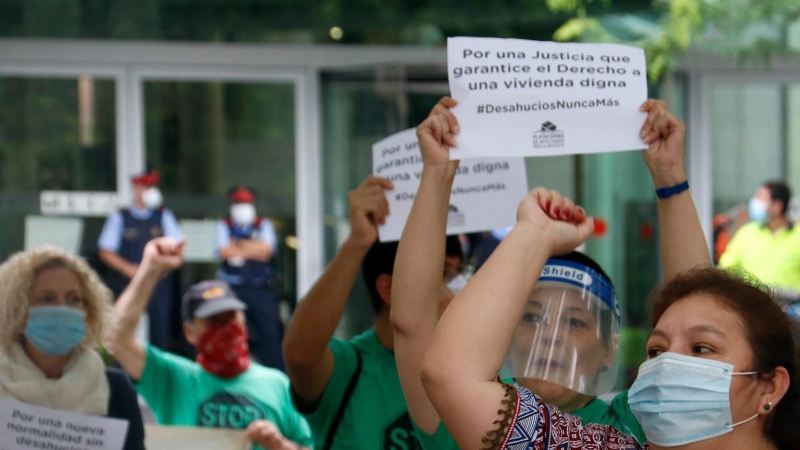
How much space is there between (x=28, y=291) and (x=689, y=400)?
91.8 inches

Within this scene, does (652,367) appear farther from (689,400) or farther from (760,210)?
(760,210)

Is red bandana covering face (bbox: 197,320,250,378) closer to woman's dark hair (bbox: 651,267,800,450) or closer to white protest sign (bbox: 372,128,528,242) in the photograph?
white protest sign (bbox: 372,128,528,242)

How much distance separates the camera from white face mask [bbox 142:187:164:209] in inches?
323

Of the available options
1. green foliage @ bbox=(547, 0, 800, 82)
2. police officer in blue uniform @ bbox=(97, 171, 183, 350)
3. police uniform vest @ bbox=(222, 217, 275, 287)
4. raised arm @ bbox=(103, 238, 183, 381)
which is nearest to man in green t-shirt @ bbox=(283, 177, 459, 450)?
raised arm @ bbox=(103, 238, 183, 381)

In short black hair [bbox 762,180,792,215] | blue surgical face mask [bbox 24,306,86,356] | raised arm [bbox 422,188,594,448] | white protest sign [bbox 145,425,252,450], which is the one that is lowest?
white protest sign [bbox 145,425,252,450]

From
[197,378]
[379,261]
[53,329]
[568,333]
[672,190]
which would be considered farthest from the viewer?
[197,378]

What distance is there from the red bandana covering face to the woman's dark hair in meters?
2.32

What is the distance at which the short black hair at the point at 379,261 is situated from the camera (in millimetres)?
3072

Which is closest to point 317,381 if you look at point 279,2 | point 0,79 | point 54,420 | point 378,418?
point 378,418

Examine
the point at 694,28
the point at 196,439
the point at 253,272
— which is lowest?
the point at 196,439

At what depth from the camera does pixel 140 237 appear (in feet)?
26.6

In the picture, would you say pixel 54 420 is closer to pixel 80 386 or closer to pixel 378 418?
pixel 80 386

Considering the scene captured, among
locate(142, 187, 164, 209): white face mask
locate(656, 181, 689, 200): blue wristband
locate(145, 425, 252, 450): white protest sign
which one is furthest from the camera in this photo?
locate(142, 187, 164, 209): white face mask

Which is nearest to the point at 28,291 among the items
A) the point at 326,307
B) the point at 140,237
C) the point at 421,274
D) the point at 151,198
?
the point at 326,307
